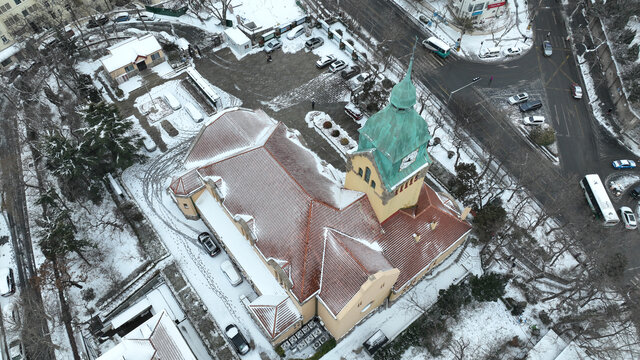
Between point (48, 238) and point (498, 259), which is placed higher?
point (48, 238)

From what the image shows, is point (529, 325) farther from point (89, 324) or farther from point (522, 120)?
point (89, 324)

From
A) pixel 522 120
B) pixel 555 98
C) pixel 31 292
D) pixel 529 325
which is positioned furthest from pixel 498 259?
pixel 31 292

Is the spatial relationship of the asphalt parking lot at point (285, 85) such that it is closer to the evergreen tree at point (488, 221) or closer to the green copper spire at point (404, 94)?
the evergreen tree at point (488, 221)

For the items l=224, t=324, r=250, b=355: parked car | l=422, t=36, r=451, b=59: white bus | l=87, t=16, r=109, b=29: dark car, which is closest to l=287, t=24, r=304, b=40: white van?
l=422, t=36, r=451, b=59: white bus

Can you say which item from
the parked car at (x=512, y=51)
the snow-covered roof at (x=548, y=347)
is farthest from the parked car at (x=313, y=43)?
the snow-covered roof at (x=548, y=347)

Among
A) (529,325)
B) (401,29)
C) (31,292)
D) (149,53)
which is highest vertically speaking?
(149,53)

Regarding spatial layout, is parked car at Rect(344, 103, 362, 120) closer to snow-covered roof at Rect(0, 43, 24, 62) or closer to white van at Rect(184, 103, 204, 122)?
white van at Rect(184, 103, 204, 122)
